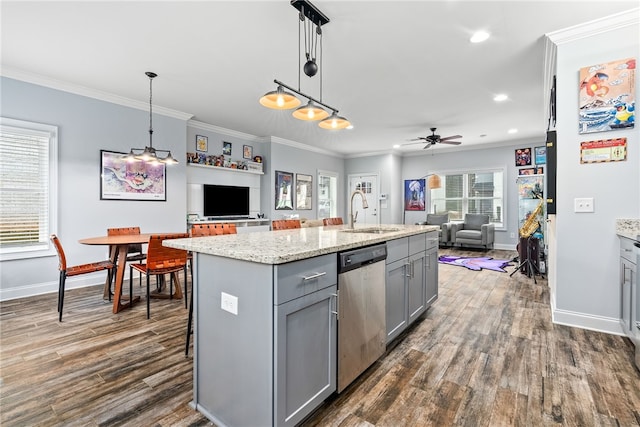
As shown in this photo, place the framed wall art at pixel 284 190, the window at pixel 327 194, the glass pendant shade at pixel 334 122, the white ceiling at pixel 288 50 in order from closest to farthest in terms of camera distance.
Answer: the white ceiling at pixel 288 50
the glass pendant shade at pixel 334 122
the framed wall art at pixel 284 190
the window at pixel 327 194

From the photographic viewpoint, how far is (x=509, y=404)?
5.41ft

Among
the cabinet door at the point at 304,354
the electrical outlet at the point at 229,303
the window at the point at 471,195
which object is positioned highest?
the window at the point at 471,195

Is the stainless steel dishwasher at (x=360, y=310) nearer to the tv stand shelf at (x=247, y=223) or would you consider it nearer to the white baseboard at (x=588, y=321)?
the white baseboard at (x=588, y=321)

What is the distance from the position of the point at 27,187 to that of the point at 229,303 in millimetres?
3841

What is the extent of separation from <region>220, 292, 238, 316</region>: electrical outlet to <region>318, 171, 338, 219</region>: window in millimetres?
6729

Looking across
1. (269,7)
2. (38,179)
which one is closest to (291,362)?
(269,7)

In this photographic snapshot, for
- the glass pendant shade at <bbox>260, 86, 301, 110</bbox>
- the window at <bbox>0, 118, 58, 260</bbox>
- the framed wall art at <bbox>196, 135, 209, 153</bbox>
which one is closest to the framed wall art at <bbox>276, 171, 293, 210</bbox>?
the framed wall art at <bbox>196, 135, 209, 153</bbox>

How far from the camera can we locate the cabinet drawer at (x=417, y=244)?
8.44 ft

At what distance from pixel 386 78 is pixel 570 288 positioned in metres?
2.94

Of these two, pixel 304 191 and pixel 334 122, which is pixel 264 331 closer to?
pixel 334 122

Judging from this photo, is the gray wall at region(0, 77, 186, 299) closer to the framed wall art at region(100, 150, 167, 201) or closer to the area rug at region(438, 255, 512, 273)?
the framed wall art at region(100, 150, 167, 201)

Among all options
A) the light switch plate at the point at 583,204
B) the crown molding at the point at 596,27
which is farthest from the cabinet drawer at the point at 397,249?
the crown molding at the point at 596,27

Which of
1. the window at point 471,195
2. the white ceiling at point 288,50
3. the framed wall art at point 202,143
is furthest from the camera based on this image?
the window at point 471,195

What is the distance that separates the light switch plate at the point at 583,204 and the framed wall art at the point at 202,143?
5.58 m
